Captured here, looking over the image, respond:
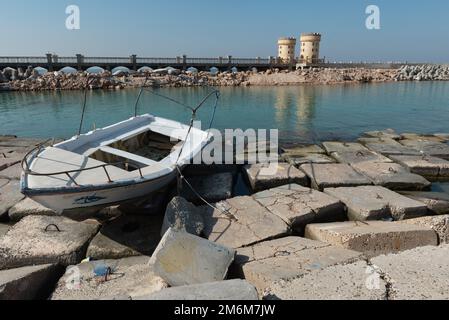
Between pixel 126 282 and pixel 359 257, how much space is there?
279cm

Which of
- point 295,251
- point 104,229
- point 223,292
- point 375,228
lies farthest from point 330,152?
point 223,292

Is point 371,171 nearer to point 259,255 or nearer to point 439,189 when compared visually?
point 439,189

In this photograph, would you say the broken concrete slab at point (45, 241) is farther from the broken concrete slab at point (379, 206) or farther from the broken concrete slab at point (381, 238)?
the broken concrete slab at point (379, 206)

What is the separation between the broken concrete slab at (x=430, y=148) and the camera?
29.0 ft

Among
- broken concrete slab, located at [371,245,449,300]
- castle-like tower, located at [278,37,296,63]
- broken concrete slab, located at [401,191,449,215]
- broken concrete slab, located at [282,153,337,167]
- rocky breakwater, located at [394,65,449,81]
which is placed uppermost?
castle-like tower, located at [278,37,296,63]

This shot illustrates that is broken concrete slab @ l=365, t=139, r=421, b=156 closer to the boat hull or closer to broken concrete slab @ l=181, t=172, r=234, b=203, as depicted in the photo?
broken concrete slab @ l=181, t=172, r=234, b=203

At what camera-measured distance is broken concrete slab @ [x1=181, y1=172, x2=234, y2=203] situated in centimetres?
628

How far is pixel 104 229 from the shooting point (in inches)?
199

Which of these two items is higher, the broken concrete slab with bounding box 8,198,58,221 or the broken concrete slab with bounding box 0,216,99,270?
the broken concrete slab with bounding box 8,198,58,221

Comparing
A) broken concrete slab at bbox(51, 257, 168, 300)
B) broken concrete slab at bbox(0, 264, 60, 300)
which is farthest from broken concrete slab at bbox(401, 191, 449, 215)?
broken concrete slab at bbox(0, 264, 60, 300)

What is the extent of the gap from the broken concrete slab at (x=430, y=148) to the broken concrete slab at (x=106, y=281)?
8.35 meters

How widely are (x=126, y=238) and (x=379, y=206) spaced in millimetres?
4139

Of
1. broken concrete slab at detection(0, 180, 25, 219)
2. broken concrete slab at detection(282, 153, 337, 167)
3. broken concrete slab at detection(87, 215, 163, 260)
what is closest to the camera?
broken concrete slab at detection(87, 215, 163, 260)

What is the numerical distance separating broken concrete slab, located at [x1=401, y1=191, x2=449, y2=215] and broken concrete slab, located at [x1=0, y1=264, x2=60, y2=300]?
6.01 m
